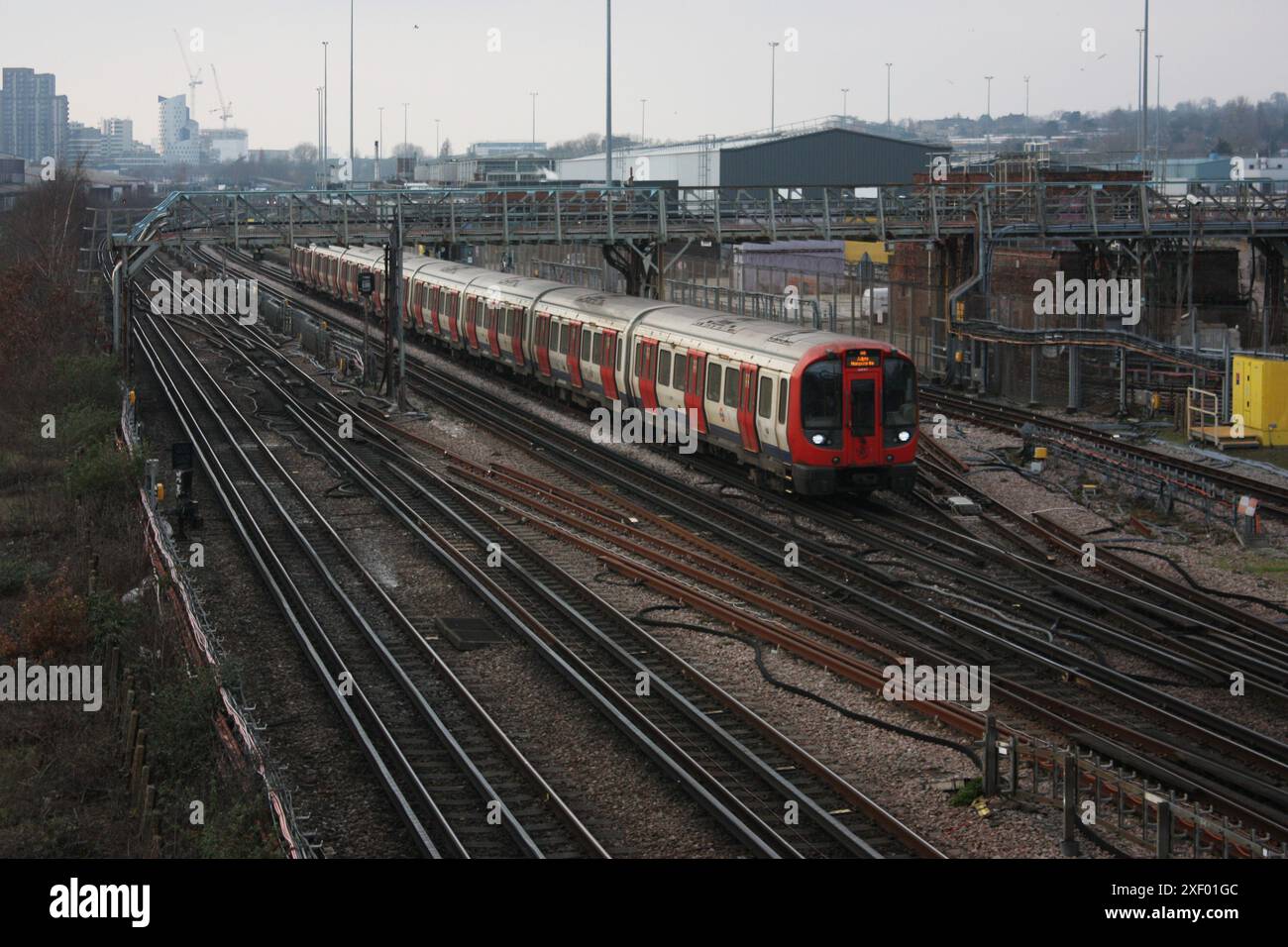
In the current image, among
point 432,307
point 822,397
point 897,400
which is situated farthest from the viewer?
point 432,307

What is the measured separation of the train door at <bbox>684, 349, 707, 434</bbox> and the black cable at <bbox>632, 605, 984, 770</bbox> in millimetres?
7668

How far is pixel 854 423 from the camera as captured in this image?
20.6m

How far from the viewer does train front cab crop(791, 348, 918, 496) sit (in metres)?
20.4

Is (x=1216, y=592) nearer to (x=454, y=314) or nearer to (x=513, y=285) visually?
(x=513, y=285)

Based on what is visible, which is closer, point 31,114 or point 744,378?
point 744,378

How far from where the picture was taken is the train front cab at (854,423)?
20.4m

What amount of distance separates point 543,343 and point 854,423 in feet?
43.5

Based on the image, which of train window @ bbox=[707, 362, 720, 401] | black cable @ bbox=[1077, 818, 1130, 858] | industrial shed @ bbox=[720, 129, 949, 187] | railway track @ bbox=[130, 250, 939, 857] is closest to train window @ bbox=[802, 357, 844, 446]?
train window @ bbox=[707, 362, 720, 401]

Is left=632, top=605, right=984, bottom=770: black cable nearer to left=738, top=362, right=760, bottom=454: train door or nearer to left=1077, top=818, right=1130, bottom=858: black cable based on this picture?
left=1077, top=818, right=1130, bottom=858: black cable

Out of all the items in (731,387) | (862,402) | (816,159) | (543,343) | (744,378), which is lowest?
(862,402)

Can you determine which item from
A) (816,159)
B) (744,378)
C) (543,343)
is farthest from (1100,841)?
(816,159)

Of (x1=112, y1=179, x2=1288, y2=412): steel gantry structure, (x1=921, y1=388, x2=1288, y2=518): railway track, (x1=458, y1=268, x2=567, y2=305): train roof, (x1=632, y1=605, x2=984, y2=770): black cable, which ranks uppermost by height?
(x1=112, y1=179, x2=1288, y2=412): steel gantry structure

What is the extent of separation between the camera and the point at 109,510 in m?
22.5
